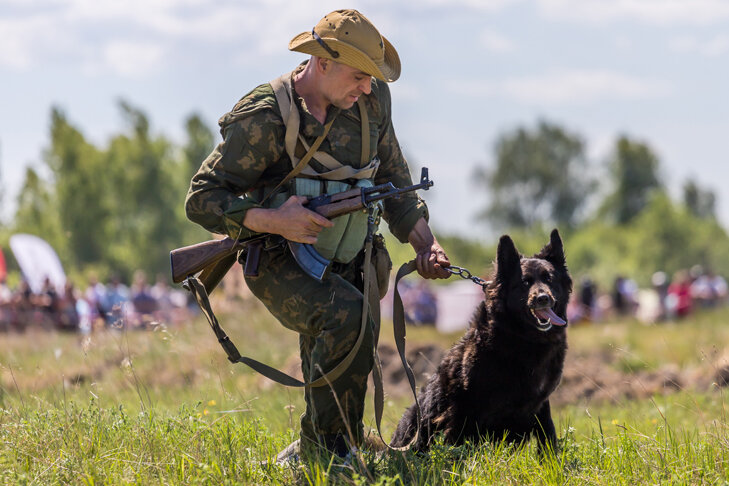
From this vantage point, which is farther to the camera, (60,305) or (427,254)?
(60,305)

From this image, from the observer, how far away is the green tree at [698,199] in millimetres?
104688

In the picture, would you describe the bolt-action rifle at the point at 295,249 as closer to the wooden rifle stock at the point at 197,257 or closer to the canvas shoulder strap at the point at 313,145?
the wooden rifle stock at the point at 197,257

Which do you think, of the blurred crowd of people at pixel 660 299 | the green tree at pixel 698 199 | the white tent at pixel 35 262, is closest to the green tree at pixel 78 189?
the white tent at pixel 35 262

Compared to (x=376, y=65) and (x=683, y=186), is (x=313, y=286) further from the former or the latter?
(x=683, y=186)

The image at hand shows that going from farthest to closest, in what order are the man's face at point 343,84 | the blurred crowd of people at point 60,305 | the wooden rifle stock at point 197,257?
the blurred crowd of people at point 60,305, the wooden rifle stock at point 197,257, the man's face at point 343,84

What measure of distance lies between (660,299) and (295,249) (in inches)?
1105

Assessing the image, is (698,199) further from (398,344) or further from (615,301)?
(398,344)

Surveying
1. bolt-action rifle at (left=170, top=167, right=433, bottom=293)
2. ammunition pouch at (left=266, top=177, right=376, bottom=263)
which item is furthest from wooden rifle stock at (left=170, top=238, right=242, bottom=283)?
ammunition pouch at (left=266, top=177, right=376, bottom=263)

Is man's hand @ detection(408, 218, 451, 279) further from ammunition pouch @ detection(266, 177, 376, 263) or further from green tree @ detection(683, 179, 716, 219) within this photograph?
green tree @ detection(683, 179, 716, 219)

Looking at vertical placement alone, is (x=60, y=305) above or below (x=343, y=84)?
below

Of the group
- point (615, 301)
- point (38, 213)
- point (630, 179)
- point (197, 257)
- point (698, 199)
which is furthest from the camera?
point (698, 199)

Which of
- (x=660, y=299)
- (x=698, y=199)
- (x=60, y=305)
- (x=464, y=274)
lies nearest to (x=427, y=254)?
(x=464, y=274)

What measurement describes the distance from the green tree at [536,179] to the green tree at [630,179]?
416cm

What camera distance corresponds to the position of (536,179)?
323ft
